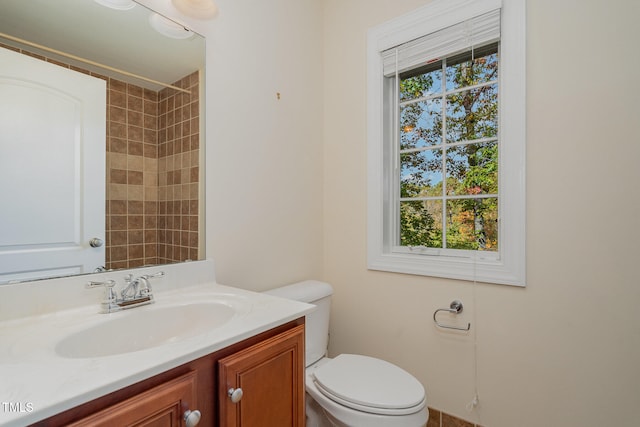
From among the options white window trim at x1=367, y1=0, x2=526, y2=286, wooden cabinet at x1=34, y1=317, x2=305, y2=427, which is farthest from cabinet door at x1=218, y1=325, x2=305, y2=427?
white window trim at x1=367, y1=0, x2=526, y2=286

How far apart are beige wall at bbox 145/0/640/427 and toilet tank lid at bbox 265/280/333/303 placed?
0.10 m

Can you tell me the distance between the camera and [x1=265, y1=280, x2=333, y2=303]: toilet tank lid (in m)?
1.44

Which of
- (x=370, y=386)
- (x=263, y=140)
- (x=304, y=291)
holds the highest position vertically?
(x=263, y=140)

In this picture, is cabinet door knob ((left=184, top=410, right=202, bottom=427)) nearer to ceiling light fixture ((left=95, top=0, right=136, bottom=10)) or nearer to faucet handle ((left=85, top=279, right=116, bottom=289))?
faucet handle ((left=85, top=279, right=116, bottom=289))

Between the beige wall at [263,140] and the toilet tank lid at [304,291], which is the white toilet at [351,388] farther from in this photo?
the beige wall at [263,140]

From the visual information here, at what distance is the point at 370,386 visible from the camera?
120 centimetres

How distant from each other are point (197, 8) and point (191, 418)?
56.2 inches

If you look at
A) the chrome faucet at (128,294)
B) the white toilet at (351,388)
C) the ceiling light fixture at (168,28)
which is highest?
the ceiling light fixture at (168,28)

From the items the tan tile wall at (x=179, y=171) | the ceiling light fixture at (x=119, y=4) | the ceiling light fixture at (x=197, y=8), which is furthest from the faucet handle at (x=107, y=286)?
the ceiling light fixture at (x=197, y=8)

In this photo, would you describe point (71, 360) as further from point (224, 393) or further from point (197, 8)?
point (197, 8)

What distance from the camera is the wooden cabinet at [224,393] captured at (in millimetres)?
563

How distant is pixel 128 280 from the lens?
3.32 ft

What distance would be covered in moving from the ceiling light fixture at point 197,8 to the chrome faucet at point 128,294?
3.42ft

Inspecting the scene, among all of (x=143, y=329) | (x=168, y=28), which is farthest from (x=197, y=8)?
(x=143, y=329)
